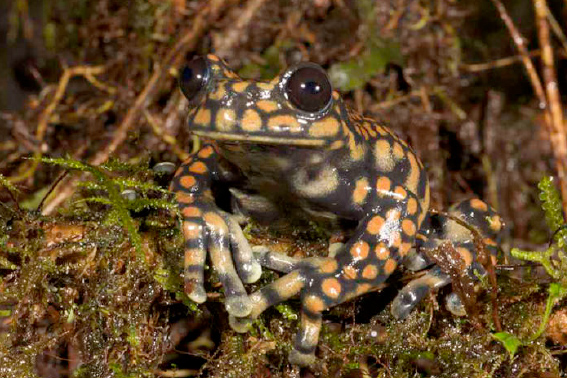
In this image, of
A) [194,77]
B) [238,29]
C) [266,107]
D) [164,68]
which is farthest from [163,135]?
[266,107]

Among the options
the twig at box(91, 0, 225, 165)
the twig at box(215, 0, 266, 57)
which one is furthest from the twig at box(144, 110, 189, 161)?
the twig at box(215, 0, 266, 57)

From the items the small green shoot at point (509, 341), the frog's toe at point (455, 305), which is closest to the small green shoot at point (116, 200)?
the frog's toe at point (455, 305)

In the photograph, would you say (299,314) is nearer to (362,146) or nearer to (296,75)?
(362,146)

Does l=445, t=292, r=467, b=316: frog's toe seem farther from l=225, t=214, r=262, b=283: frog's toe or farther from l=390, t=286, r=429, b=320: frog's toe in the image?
l=225, t=214, r=262, b=283: frog's toe

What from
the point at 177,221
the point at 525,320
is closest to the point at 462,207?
the point at 525,320

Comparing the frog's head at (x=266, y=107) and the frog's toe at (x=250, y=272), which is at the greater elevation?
the frog's head at (x=266, y=107)

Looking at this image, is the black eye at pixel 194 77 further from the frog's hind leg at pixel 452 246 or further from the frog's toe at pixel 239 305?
the frog's hind leg at pixel 452 246
